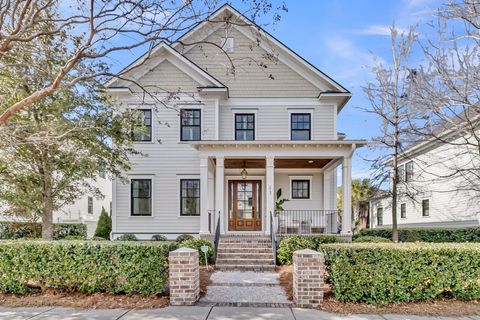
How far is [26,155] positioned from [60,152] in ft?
2.96

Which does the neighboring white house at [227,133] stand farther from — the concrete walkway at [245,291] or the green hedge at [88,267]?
the green hedge at [88,267]

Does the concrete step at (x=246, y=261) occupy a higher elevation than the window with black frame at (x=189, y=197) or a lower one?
lower

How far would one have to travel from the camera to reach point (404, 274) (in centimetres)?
606

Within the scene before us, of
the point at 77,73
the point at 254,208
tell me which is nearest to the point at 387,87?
the point at 254,208

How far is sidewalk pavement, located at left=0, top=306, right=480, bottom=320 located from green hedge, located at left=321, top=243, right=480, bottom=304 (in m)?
0.53

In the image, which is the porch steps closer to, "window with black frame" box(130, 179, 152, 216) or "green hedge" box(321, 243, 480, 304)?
"green hedge" box(321, 243, 480, 304)

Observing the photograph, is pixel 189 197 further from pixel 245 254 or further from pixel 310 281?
pixel 310 281

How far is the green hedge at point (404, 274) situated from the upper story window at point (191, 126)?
881 cm

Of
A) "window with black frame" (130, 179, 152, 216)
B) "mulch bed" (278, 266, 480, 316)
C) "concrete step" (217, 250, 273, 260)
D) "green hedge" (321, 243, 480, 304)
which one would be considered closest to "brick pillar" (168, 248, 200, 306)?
"mulch bed" (278, 266, 480, 316)

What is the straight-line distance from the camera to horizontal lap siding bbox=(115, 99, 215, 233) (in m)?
13.4

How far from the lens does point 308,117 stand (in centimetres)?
1414

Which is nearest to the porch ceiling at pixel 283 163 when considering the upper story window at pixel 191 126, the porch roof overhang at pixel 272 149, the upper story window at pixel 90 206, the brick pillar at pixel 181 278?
the porch roof overhang at pixel 272 149

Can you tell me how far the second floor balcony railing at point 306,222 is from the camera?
13.0m

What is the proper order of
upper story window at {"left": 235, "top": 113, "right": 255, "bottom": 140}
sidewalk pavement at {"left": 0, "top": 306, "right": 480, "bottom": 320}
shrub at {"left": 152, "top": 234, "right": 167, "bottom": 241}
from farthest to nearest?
upper story window at {"left": 235, "top": 113, "right": 255, "bottom": 140}, shrub at {"left": 152, "top": 234, "right": 167, "bottom": 241}, sidewalk pavement at {"left": 0, "top": 306, "right": 480, "bottom": 320}
